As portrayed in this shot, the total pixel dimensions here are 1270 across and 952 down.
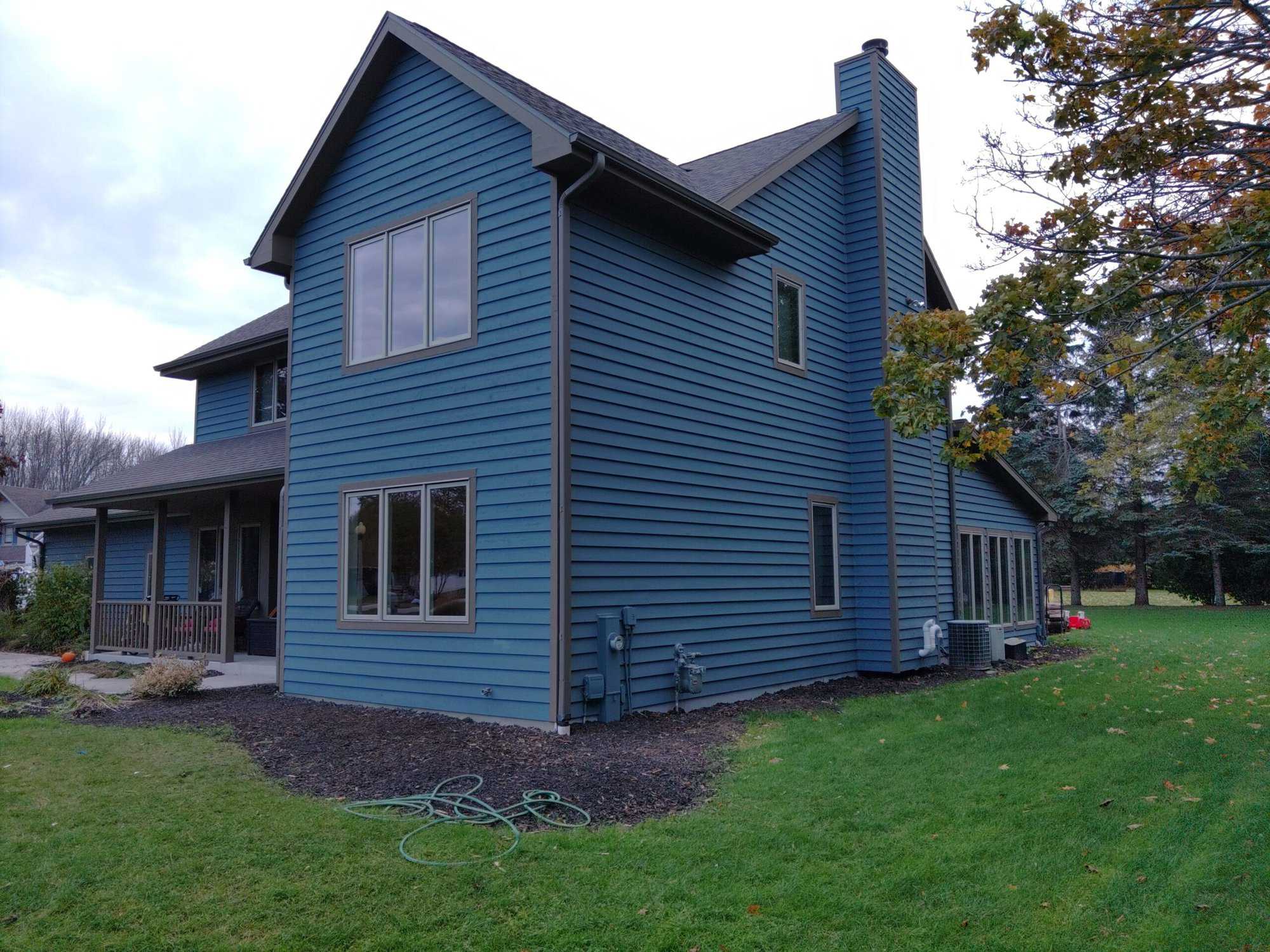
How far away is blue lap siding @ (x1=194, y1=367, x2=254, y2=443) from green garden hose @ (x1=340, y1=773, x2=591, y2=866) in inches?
479

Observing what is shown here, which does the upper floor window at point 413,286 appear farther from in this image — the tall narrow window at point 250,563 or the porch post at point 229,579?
the tall narrow window at point 250,563

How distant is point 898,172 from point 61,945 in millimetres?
13682

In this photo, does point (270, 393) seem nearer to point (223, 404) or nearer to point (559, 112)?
point (223, 404)

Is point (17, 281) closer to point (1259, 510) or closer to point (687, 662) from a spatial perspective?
point (687, 662)

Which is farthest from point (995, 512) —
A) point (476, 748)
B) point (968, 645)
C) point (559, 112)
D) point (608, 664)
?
point (476, 748)

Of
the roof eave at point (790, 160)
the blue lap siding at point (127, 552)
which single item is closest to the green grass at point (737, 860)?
the roof eave at point (790, 160)

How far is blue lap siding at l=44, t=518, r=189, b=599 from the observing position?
58.7ft

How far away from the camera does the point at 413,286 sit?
9.97m

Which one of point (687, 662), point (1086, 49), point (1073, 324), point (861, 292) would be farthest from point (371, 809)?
point (861, 292)

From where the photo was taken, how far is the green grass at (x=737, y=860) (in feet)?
12.7

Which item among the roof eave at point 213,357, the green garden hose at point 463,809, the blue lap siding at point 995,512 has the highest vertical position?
the roof eave at point 213,357

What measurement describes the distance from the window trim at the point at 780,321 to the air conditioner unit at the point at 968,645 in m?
4.61

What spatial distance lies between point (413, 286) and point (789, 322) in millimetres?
4869

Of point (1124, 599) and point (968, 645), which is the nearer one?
point (968, 645)
